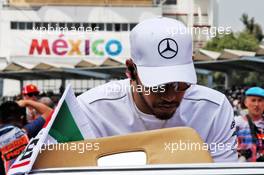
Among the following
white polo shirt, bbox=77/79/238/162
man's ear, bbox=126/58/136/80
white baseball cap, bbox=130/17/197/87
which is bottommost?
white polo shirt, bbox=77/79/238/162

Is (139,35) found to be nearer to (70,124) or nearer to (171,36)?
(171,36)

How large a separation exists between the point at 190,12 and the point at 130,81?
222 ft

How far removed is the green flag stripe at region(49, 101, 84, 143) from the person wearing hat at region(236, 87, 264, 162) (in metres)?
4.54

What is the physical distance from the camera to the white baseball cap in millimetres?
3443

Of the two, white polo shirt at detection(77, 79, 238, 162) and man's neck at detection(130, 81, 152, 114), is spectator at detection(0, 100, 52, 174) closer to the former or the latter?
white polo shirt at detection(77, 79, 238, 162)

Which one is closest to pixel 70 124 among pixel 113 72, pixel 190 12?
pixel 113 72

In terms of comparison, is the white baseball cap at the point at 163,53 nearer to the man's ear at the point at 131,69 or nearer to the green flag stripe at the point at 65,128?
the man's ear at the point at 131,69

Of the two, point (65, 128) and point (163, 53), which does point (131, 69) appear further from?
point (65, 128)

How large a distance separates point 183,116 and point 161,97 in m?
0.31

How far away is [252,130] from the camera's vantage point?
27.0 feet

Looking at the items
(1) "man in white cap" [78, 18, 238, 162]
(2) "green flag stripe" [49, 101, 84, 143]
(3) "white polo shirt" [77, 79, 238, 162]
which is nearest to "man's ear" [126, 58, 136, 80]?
(1) "man in white cap" [78, 18, 238, 162]

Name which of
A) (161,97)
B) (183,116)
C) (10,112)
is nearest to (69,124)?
(161,97)

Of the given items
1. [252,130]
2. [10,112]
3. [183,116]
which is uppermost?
[183,116]

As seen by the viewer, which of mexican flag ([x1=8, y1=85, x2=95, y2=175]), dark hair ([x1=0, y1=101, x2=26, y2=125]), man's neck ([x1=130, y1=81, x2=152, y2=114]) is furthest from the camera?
dark hair ([x1=0, y1=101, x2=26, y2=125])
